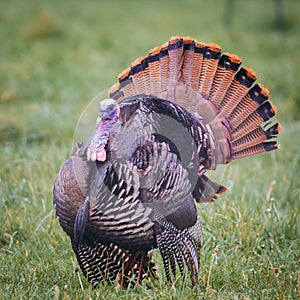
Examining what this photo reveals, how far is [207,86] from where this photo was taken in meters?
3.35

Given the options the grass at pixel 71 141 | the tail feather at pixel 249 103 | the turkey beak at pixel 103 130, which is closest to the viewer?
the turkey beak at pixel 103 130

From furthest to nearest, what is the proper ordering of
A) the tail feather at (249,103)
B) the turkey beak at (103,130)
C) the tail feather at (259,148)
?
the tail feather at (259,148) → the tail feather at (249,103) → the turkey beak at (103,130)

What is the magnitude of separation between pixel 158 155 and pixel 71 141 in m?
3.19

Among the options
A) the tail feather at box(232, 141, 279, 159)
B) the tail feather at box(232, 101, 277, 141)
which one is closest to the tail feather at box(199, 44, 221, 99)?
the tail feather at box(232, 101, 277, 141)

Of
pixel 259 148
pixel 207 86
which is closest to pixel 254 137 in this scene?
pixel 259 148

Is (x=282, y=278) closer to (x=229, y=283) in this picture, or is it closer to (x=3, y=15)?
(x=229, y=283)

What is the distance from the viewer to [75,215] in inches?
111

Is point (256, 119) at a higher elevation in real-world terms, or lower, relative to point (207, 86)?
lower

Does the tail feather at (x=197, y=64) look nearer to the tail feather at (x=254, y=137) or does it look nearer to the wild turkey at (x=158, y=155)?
the wild turkey at (x=158, y=155)

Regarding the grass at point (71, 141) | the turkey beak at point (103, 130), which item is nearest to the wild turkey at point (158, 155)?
the turkey beak at point (103, 130)

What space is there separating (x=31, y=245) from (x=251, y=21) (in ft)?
32.8

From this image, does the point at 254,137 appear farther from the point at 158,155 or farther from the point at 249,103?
the point at 158,155

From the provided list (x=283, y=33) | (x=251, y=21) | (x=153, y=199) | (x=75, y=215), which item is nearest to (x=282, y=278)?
(x=153, y=199)

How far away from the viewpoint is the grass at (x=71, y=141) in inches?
128
